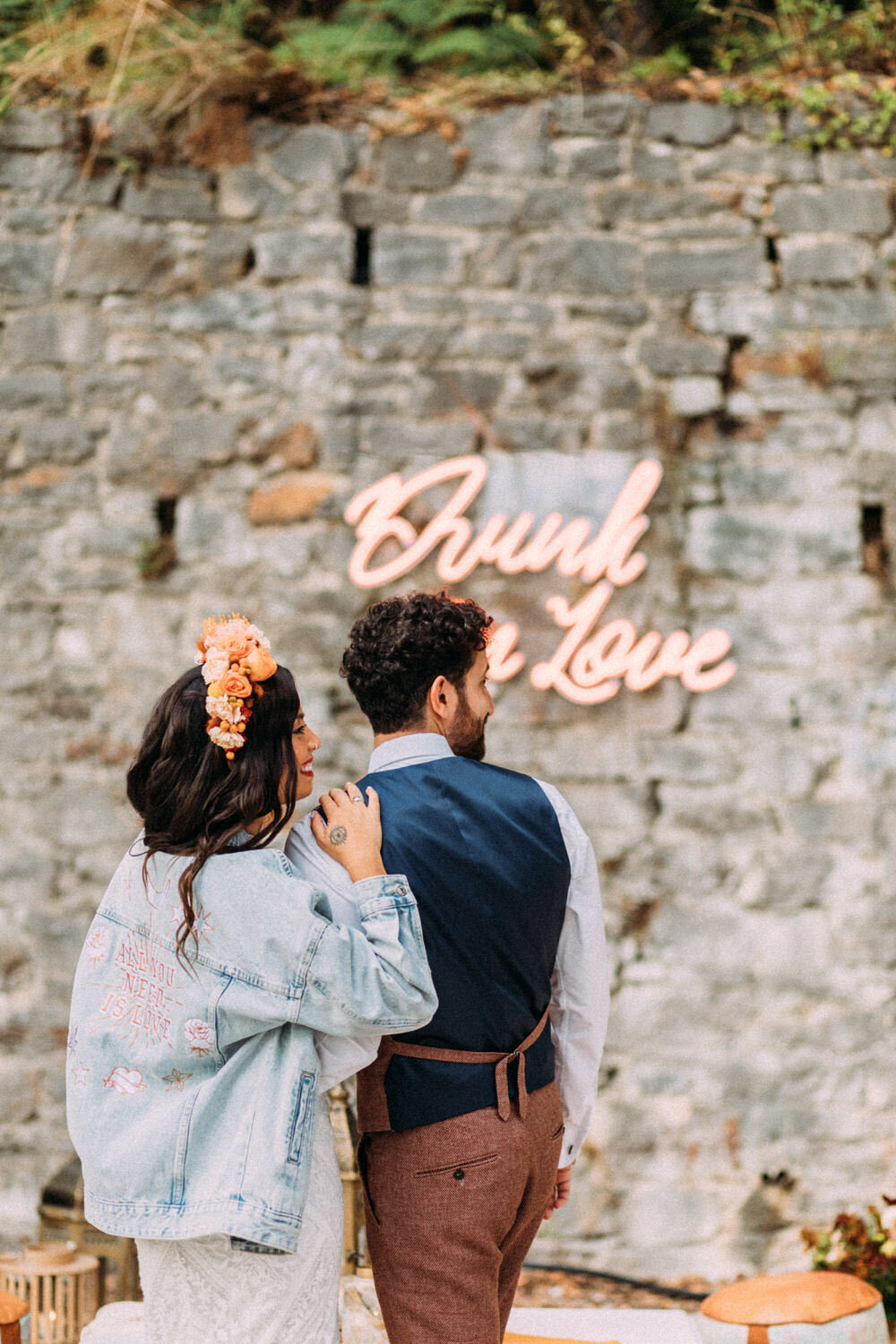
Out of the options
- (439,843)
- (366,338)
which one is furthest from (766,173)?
(439,843)

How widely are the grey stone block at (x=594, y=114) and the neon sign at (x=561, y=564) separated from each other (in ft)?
4.13

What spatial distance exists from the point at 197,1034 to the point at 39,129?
3.56 m

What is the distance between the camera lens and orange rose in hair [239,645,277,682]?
1.68 metres

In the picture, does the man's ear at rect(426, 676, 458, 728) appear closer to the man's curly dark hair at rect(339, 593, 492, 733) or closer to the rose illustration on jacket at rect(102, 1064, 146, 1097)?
the man's curly dark hair at rect(339, 593, 492, 733)

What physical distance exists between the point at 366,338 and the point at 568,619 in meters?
1.23

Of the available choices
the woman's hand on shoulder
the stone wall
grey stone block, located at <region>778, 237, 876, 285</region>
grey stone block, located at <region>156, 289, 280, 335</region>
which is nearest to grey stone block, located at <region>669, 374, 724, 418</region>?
the stone wall

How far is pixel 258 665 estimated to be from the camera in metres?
1.68

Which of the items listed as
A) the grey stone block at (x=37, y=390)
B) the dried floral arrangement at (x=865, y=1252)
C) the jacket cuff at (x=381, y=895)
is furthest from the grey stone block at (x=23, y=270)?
the dried floral arrangement at (x=865, y=1252)

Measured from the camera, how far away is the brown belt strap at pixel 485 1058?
1800 millimetres

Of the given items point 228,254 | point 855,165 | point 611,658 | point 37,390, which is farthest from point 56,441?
point 855,165

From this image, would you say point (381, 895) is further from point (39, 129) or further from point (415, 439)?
point (39, 129)

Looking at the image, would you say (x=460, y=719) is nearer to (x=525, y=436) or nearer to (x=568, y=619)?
(x=568, y=619)

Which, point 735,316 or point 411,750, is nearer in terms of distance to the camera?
point 411,750

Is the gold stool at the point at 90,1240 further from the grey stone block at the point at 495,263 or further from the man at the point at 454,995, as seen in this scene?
the grey stone block at the point at 495,263
